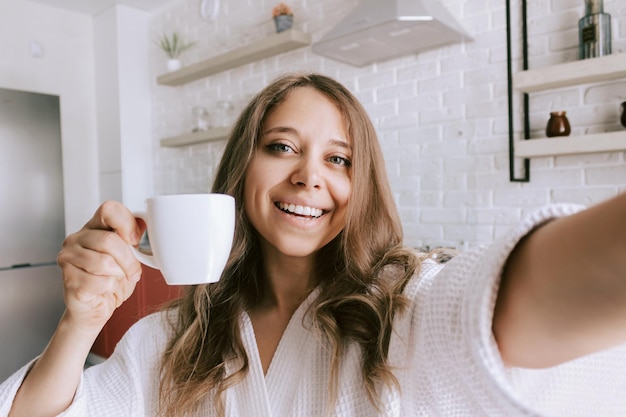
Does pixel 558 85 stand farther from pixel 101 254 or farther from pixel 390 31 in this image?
pixel 101 254

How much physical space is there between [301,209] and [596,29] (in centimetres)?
160

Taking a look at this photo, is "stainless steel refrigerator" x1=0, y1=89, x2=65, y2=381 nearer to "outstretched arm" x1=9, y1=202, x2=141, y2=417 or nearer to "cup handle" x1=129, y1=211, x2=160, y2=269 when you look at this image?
→ "outstretched arm" x1=9, y1=202, x2=141, y2=417

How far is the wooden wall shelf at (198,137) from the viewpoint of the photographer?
Result: 332 cm

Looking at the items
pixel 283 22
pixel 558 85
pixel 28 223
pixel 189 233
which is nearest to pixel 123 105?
pixel 28 223

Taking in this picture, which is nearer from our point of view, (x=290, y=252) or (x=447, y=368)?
(x=447, y=368)

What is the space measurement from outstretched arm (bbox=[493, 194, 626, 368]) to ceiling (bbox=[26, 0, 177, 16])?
Answer: 4075mm

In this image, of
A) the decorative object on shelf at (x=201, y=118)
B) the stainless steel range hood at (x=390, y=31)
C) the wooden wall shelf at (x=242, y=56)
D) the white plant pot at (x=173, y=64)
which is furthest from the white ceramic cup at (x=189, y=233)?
the white plant pot at (x=173, y=64)

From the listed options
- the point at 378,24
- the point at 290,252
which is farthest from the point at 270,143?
the point at 378,24

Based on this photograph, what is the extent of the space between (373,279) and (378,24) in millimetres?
1437

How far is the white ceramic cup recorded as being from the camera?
59 cm

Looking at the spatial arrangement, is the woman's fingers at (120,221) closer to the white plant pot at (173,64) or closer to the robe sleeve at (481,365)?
the robe sleeve at (481,365)

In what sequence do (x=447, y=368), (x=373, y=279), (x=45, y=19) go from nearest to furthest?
(x=447, y=368) → (x=373, y=279) → (x=45, y=19)

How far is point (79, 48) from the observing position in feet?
13.3

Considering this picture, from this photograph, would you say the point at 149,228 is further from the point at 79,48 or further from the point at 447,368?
the point at 79,48
